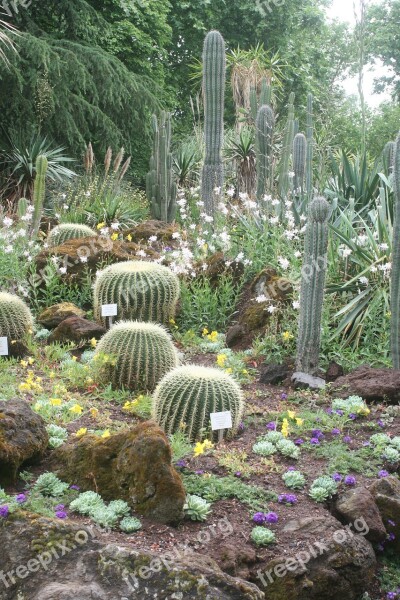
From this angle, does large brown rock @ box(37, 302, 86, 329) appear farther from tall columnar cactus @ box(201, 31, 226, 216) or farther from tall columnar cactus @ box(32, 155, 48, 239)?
tall columnar cactus @ box(201, 31, 226, 216)

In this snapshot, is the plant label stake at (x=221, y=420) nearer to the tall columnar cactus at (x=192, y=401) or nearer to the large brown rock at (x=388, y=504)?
the tall columnar cactus at (x=192, y=401)

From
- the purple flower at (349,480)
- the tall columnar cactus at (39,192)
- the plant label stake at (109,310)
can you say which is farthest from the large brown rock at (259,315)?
the tall columnar cactus at (39,192)

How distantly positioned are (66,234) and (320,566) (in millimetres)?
6321

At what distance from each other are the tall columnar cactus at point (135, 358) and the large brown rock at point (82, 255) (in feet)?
7.51

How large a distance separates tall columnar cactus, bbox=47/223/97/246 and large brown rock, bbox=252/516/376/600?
597 cm

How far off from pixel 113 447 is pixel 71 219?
797 centimetres

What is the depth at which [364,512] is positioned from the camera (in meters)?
4.13

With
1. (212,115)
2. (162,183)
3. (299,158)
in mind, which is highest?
(212,115)

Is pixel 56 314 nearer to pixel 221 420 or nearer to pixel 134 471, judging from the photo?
pixel 221 420

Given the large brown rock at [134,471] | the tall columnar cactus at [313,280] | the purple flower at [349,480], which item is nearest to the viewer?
the large brown rock at [134,471]

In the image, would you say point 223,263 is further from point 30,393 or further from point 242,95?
point 242,95

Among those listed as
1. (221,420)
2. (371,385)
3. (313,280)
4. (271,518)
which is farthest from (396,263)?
(271,518)

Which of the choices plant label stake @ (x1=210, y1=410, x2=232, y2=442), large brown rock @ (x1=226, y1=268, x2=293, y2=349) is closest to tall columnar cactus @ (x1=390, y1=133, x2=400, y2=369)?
large brown rock @ (x1=226, y1=268, x2=293, y2=349)

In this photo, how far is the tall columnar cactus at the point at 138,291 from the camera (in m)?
7.31
